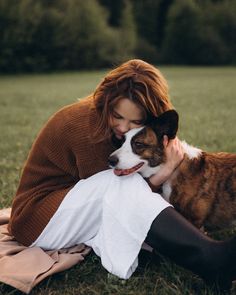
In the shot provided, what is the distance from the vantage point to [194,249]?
111 inches

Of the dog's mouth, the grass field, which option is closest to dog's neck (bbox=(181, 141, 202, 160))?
the dog's mouth

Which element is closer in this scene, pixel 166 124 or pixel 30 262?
pixel 30 262

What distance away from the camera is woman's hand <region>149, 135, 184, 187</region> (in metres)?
3.54

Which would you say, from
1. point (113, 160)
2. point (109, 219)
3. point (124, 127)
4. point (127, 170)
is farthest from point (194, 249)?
point (124, 127)

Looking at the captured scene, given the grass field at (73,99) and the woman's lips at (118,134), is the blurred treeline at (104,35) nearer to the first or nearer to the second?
the grass field at (73,99)

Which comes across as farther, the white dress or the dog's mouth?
the dog's mouth

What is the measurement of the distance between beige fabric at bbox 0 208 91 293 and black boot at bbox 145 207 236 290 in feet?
2.32

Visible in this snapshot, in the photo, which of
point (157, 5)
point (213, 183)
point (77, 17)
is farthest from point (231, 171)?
point (157, 5)

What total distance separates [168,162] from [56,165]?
848 mm

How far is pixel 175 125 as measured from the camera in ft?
10.9

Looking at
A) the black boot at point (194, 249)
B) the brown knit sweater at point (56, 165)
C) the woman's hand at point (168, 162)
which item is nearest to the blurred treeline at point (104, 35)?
the brown knit sweater at point (56, 165)

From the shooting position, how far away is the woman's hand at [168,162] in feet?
11.6

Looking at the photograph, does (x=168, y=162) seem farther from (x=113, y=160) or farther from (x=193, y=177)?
(x=113, y=160)

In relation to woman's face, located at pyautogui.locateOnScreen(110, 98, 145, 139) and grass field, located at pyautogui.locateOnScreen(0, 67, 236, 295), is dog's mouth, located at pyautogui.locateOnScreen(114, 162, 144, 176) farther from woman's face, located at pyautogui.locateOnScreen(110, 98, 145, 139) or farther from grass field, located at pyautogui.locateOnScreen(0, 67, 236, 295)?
grass field, located at pyautogui.locateOnScreen(0, 67, 236, 295)
